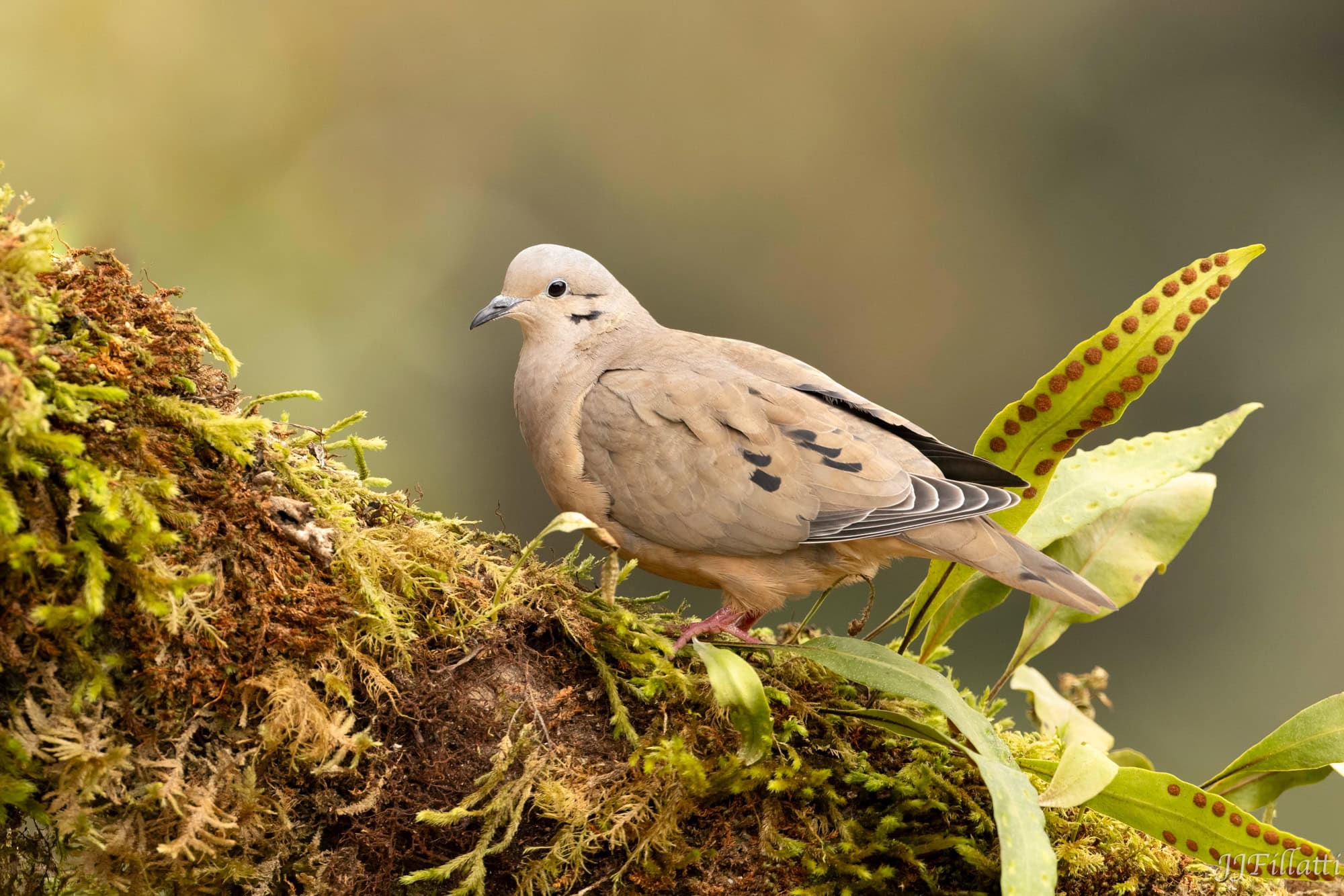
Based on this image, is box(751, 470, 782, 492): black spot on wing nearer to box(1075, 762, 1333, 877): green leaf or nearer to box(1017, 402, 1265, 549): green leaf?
box(1017, 402, 1265, 549): green leaf

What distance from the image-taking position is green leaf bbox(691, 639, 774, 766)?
7.91ft

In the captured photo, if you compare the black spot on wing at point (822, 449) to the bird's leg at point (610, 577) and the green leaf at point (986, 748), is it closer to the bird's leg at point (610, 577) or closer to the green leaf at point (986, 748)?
the green leaf at point (986, 748)

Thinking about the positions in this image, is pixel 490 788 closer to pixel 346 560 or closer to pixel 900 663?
pixel 346 560

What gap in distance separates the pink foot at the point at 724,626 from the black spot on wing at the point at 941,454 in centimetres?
73

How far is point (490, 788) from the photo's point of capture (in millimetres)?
2244

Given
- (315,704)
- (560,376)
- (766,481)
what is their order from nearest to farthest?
(315,704) < (766,481) < (560,376)

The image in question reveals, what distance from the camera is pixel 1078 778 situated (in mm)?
2471

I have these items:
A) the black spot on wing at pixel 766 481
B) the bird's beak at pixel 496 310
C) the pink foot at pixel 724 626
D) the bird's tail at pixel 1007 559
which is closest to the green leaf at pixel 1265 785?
the bird's tail at pixel 1007 559

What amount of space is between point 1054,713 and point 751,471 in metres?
1.55

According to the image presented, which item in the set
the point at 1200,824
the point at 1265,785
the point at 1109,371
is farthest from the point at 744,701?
the point at 1265,785

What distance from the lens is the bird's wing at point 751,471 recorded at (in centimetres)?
307

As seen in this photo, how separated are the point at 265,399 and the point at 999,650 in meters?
5.19

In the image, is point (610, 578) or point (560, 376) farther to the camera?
point (560, 376)

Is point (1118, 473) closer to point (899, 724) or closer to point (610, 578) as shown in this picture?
point (899, 724)
